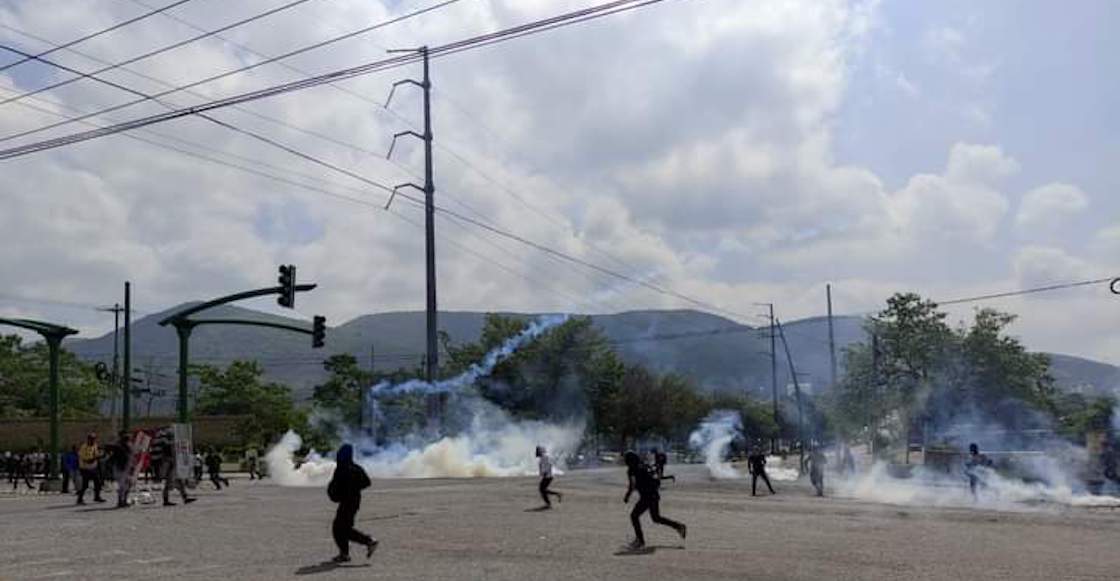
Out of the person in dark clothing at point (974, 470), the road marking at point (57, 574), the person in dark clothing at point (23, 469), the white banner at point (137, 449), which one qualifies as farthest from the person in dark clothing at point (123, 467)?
the person in dark clothing at point (974, 470)

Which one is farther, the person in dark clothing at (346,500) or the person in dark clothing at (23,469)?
the person in dark clothing at (23,469)

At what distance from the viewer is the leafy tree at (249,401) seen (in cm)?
8269

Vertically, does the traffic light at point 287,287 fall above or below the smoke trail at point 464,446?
above

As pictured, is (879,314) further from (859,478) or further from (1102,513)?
(1102,513)

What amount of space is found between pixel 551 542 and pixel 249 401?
8488cm

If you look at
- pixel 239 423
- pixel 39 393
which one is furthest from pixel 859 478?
pixel 39 393

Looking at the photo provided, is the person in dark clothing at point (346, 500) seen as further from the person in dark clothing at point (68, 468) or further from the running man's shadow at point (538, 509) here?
the person in dark clothing at point (68, 468)

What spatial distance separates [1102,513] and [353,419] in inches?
2428

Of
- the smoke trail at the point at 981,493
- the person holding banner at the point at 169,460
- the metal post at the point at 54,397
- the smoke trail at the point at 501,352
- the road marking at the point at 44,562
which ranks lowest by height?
the smoke trail at the point at 981,493

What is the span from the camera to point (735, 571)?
13.7 m

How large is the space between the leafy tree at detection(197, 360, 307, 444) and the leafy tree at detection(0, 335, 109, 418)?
10.0m

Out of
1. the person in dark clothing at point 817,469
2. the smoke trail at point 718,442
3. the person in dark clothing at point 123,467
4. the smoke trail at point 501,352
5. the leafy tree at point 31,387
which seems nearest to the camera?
the person in dark clothing at point 123,467

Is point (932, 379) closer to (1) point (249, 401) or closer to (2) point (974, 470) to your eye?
(2) point (974, 470)

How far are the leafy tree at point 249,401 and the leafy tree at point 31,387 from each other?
394 inches
